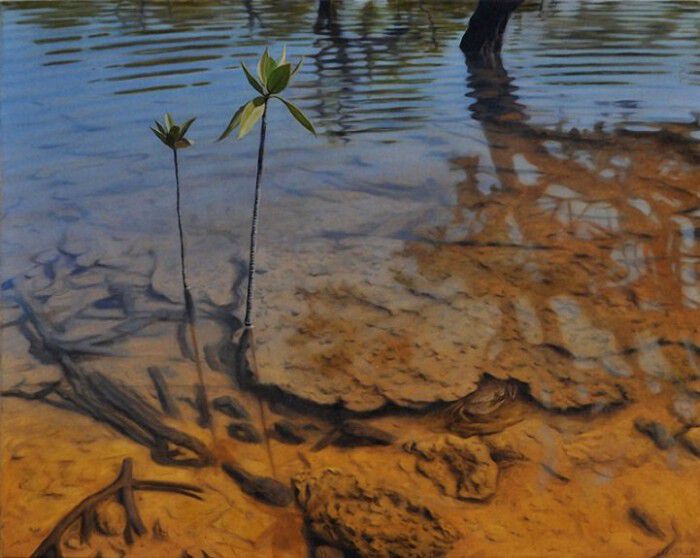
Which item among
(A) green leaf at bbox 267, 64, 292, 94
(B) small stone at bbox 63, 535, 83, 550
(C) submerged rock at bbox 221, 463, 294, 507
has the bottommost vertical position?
(C) submerged rock at bbox 221, 463, 294, 507

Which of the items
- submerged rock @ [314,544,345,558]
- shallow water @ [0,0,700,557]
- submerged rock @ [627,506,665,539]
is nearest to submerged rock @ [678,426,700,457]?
shallow water @ [0,0,700,557]

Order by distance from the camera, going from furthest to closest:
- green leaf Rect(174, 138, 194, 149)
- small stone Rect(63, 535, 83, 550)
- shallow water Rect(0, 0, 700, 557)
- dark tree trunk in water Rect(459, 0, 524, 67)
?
dark tree trunk in water Rect(459, 0, 524, 67) → green leaf Rect(174, 138, 194, 149) → shallow water Rect(0, 0, 700, 557) → small stone Rect(63, 535, 83, 550)

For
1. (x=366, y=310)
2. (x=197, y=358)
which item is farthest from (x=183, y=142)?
(x=366, y=310)

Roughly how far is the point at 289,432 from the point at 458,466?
1.48ft

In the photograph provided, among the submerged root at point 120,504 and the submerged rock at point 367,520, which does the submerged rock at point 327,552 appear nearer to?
the submerged rock at point 367,520

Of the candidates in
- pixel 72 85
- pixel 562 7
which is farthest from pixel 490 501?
pixel 562 7

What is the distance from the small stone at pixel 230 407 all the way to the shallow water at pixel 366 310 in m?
0.03

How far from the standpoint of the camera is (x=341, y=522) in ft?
4.91

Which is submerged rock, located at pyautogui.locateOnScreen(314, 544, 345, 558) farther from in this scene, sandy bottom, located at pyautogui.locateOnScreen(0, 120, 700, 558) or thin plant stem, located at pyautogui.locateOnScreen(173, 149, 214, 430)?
thin plant stem, located at pyautogui.locateOnScreen(173, 149, 214, 430)

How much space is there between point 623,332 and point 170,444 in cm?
148

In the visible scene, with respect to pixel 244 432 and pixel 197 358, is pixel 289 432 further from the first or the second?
pixel 197 358

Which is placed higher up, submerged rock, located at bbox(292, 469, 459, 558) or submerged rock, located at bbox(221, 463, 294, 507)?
submerged rock, located at bbox(292, 469, 459, 558)

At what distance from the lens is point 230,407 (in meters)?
1.87

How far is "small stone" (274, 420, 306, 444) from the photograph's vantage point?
5.80 ft
